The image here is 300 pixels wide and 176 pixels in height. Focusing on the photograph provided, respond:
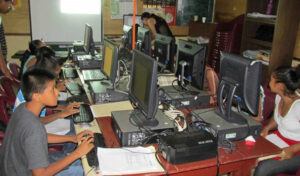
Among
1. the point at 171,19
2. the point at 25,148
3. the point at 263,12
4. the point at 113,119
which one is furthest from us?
the point at 171,19

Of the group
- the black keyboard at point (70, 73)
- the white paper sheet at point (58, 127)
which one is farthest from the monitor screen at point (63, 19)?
the white paper sheet at point (58, 127)

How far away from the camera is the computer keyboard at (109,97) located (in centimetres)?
224

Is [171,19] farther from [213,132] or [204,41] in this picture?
[213,132]

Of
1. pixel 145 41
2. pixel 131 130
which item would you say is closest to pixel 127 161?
pixel 131 130

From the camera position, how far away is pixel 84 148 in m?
1.51

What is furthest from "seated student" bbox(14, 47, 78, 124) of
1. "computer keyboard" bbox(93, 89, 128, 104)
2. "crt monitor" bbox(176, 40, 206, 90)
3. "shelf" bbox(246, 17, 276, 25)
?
"shelf" bbox(246, 17, 276, 25)

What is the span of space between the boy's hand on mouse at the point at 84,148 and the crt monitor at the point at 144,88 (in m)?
0.29

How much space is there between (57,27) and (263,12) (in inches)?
140

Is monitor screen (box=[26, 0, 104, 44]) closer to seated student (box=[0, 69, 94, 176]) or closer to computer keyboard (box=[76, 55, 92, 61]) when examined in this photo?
computer keyboard (box=[76, 55, 92, 61])

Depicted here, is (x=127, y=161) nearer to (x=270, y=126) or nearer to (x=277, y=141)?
(x=277, y=141)

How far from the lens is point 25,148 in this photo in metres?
1.32

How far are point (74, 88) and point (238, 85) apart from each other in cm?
166

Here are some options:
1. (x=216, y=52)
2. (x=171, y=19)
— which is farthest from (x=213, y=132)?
(x=171, y=19)

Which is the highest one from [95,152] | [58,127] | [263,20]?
[263,20]
